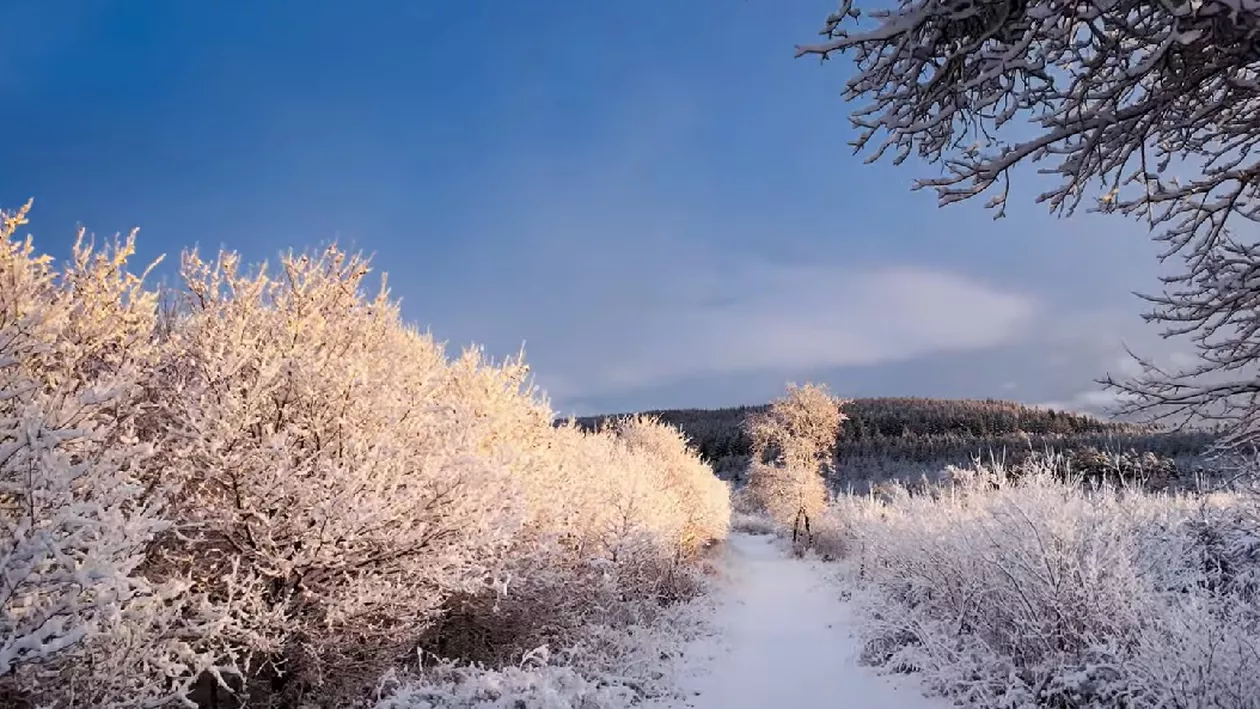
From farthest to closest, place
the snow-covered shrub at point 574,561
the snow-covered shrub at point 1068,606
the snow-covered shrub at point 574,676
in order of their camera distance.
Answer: the snow-covered shrub at point 574,561 → the snow-covered shrub at point 574,676 → the snow-covered shrub at point 1068,606

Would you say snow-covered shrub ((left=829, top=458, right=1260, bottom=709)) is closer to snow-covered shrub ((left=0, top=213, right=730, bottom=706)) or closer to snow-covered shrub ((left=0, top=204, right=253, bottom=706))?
snow-covered shrub ((left=0, top=213, right=730, bottom=706))

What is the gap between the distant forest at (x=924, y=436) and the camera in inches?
3255

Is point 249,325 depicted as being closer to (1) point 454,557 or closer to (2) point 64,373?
(2) point 64,373

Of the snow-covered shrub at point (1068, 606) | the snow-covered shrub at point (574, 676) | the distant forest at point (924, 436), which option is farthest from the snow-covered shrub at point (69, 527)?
the distant forest at point (924, 436)

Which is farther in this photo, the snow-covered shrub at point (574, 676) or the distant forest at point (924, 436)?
the distant forest at point (924, 436)

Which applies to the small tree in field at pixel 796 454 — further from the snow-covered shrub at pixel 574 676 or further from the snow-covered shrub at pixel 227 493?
the snow-covered shrub at pixel 227 493

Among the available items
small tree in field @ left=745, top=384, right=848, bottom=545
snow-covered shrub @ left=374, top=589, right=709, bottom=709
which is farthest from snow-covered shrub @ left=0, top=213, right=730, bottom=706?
small tree in field @ left=745, top=384, right=848, bottom=545

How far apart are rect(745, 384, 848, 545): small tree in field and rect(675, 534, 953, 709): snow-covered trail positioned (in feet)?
53.0

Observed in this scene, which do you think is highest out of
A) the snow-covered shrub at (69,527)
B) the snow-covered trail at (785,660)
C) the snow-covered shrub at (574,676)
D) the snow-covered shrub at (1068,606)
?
the snow-covered shrub at (69,527)

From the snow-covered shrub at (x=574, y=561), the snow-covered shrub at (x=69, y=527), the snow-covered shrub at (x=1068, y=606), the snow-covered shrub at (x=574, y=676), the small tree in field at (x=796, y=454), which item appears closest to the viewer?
the snow-covered shrub at (x=69, y=527)

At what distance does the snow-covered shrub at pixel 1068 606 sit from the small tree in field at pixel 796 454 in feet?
86.0

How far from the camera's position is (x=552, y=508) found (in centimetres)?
1283

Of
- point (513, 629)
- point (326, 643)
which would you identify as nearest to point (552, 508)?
point (513, 629)

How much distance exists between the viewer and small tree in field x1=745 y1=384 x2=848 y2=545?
3891cm
